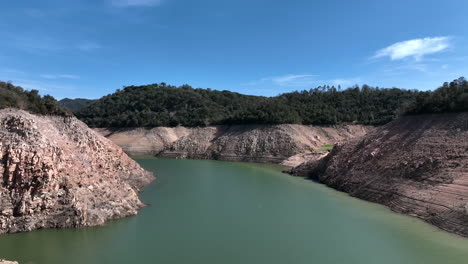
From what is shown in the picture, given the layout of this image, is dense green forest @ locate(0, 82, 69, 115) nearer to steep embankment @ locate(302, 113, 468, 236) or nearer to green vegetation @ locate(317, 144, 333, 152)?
steep embankment @ locate(302, 113, 468, 236)

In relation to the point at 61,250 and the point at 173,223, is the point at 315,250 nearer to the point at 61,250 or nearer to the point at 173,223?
Answer: the point at 173,223

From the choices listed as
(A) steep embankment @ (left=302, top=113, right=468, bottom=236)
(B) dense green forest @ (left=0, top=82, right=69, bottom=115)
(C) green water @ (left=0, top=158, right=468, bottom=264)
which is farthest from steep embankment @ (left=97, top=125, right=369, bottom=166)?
(B) dense green forest @ (left=0, top=82, right=69, bottom=115)

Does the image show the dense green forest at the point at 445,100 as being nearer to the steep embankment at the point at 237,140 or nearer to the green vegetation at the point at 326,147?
the steep embankment at the point at 237,140

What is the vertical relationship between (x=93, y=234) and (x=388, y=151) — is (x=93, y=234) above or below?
below

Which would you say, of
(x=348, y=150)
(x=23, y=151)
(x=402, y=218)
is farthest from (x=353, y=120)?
(x=23, y=151)

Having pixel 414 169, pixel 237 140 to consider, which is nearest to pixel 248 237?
pixel 414 169

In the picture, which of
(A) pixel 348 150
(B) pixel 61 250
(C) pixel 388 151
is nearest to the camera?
(B) pixel 61 250
